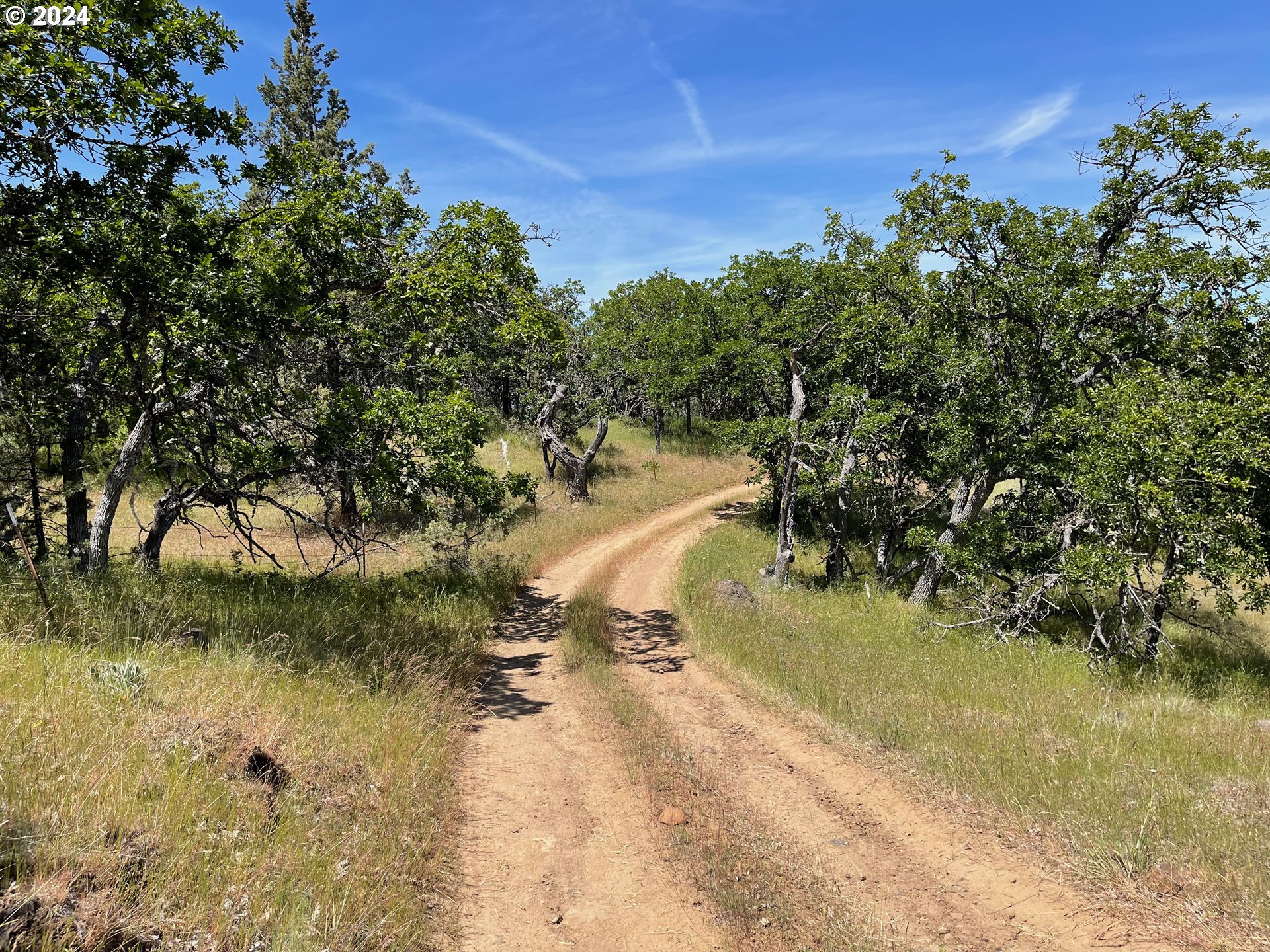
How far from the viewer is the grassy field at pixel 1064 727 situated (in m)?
5.64

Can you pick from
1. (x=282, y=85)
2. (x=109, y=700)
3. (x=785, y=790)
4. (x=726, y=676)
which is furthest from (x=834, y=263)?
(x=282, y=85)

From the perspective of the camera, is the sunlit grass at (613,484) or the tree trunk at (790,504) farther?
the sunlit grass at (613,484)

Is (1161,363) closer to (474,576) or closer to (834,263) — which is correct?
(834,263)

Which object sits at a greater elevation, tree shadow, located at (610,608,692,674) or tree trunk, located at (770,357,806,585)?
tree trunk, located at (770,357,806,585)

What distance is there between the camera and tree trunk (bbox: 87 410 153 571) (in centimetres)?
951

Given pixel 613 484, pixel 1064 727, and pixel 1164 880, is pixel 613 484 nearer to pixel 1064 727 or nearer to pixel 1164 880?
pixel 1064 727

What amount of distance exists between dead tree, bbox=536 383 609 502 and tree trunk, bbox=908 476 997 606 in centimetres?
1462

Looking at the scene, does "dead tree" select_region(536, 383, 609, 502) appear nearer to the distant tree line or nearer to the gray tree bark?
the distant tree line

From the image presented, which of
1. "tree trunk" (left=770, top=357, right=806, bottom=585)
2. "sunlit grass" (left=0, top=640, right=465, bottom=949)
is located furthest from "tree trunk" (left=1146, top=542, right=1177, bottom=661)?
"sunlit grass" (left=0, top=640, right=465, bottom=949)

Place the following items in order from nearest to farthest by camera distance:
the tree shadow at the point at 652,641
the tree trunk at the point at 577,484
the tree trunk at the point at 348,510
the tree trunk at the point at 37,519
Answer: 1. the tree trunk at the point at 37,519
2. the tree shadow at the point at 652,641
3. the tree trunk at the point at 348,510
4. the tree trunk at the point at 577,484

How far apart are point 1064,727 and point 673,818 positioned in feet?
19.4

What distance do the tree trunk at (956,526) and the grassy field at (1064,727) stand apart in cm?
135

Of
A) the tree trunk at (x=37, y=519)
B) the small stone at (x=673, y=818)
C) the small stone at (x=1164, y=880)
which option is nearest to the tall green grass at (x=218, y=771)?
the tree trunk at (x=37, y=519)

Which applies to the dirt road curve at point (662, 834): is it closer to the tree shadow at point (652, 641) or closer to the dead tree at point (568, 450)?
the tree shadow at point (652, 641)
